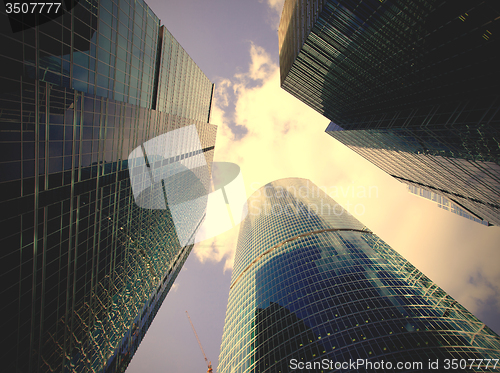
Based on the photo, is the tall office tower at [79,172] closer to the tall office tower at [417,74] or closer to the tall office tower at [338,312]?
the tall office tower at [338,312]

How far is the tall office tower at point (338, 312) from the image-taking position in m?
34.2

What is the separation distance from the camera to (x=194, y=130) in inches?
2571

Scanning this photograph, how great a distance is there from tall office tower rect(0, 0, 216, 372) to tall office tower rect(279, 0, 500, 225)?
120 feet

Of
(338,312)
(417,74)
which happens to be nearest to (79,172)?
(338,312)

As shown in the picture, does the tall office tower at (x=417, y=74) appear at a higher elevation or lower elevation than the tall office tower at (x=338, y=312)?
higher

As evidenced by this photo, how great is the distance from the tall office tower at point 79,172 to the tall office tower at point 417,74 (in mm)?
36710

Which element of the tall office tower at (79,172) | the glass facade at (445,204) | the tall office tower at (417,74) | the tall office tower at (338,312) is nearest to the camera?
the tall office tower at (79,172)

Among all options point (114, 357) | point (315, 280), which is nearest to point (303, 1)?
point (315, 280)

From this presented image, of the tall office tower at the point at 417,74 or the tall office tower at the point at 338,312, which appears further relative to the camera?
the tall office tower at the point at 338,312

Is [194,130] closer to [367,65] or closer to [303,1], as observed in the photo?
[303,1]

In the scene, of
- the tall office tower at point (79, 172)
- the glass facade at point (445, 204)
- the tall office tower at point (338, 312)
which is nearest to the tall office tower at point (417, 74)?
the glass facade at point (445, 204)

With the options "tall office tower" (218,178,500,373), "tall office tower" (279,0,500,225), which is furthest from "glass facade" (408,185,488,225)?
"tall office tower" (218,178,500,373)

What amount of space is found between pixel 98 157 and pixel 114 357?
40129mm

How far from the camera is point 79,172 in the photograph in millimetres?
23469
